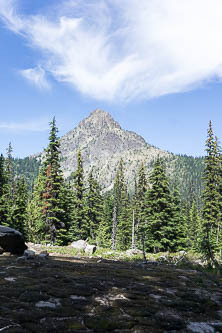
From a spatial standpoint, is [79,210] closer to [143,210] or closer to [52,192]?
[52,192]

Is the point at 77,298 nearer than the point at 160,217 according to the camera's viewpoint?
Yes

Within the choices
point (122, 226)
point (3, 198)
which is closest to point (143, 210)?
point (122, 226)

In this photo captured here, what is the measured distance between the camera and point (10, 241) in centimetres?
1656

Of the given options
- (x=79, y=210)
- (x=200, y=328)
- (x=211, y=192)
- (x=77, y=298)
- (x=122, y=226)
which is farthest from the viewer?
(x=122, y=226)

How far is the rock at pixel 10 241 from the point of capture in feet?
53.1

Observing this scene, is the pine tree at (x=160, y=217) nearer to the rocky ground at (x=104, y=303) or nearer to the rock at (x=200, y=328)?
the rocky ground at (x=104, y=303)

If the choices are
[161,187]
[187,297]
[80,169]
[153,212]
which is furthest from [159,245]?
[187,297]

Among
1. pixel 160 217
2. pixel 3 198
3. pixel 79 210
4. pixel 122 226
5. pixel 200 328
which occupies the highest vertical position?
pixel 3 198

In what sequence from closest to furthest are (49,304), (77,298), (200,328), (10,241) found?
(200,328) → (49,304) → (77,298) → (10,241)

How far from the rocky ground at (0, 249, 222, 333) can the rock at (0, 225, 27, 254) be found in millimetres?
5728

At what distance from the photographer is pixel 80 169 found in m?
44.2

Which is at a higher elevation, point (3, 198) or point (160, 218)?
point (3, 198)

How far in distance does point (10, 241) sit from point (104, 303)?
1103 centimetres

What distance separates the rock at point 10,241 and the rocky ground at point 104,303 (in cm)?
573
